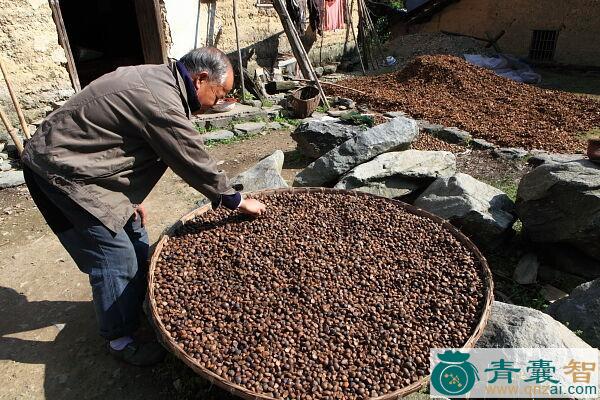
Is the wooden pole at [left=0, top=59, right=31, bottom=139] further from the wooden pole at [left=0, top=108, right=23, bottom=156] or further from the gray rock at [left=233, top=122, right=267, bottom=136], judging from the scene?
the gray rock at [left=233, top=122, right=267, bottom=136]

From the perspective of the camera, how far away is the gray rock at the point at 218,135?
5.62m

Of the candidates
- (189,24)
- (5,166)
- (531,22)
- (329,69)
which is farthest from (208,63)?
(531,22)

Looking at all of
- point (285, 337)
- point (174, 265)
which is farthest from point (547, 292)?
point (174, 265)

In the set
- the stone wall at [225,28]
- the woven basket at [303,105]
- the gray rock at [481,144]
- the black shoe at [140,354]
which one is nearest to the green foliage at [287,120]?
the woven basket at [303,105]

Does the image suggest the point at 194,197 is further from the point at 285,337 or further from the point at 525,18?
the point at 525,18

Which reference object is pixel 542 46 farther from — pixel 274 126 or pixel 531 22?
pixel 274 126

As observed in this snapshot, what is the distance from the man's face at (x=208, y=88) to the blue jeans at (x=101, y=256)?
2.58 ft

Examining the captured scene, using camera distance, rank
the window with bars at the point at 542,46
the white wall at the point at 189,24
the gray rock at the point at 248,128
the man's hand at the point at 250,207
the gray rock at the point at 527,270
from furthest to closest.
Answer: the window with bars at the point at 542,46 < the white wall at the point at 189,24 < the gray rock at the point at 248,128 < the gray rock at the point at 527,270 < the man's hand at the point at 250,207

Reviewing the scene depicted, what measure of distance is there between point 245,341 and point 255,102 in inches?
219

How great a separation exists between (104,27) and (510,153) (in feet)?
31.5

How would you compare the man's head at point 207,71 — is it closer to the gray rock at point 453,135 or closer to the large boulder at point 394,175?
the large boulder at point 394,175

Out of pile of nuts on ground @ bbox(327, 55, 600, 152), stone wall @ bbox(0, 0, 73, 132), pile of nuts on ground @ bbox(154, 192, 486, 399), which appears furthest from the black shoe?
pile of nuts on ground @ bbox(327, 55, 600, 152)

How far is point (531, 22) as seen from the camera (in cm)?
1064

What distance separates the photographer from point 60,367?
2346 mm
